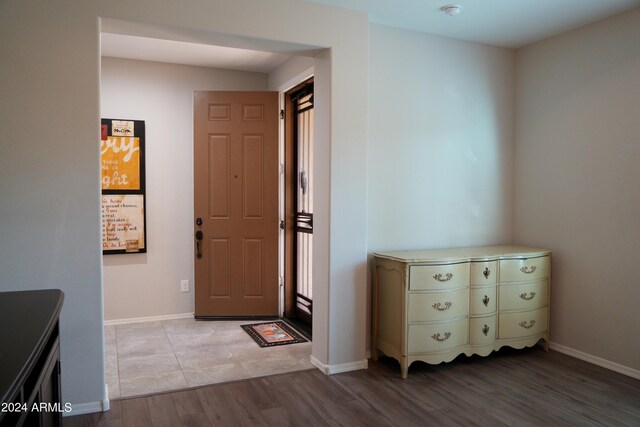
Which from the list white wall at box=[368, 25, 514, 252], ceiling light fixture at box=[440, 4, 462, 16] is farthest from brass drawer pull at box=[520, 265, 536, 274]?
ceiling light fixture at box=[440, 4, 462, 16]

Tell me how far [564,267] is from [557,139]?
1036 millimetres

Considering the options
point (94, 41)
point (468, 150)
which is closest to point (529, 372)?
point (468, 150)

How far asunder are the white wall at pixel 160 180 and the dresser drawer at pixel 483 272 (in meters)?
2.83

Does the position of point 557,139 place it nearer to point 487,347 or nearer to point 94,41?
point 487,347

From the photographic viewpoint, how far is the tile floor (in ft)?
10.7

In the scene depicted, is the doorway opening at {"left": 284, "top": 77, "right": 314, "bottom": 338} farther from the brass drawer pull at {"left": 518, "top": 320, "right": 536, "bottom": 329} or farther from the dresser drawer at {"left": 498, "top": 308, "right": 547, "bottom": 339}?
the brass drawer pull at {"left": 518, "top": 320, "right": 536, "bottom": 329}

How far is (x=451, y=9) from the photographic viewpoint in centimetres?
330

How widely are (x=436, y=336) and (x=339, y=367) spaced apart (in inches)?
28.2

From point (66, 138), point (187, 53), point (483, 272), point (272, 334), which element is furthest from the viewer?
point (187, 53)

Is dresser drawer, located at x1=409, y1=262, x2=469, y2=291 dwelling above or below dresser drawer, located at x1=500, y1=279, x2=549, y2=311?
above

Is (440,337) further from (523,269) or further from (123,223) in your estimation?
(123,223)

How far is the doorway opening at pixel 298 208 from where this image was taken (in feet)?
15.3

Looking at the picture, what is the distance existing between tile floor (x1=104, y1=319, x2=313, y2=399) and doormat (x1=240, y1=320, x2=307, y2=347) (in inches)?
3.0

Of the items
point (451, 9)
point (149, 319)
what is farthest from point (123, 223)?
point (451, 9)
